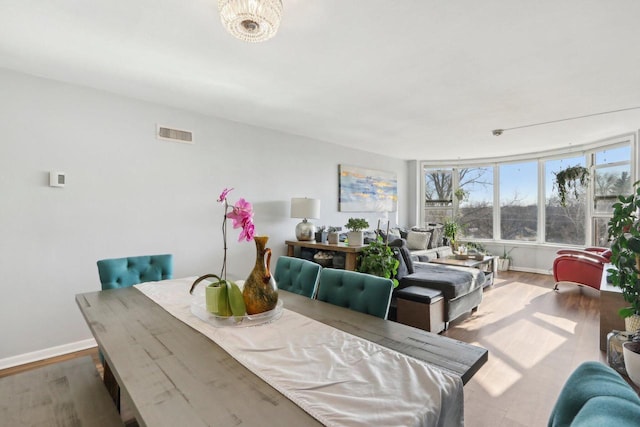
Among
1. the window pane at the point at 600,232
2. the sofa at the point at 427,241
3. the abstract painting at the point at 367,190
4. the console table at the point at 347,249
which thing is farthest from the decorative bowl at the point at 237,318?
the window pane at the point at 600,232

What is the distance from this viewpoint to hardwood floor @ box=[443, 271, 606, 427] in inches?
79.4

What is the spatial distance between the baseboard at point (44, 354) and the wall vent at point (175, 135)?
7.00ft

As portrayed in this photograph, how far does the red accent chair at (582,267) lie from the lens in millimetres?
4375

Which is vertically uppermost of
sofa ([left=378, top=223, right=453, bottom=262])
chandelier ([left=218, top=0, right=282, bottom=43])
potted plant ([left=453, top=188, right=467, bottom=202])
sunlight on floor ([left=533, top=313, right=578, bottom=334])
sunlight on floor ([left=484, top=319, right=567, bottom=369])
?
chandelier ([left=218, top=0, right=282, bottom=43])

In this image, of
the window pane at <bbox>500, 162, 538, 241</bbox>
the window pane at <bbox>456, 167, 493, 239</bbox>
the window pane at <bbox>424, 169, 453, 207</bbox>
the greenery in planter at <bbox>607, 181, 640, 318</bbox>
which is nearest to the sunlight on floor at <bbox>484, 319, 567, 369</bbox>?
the greenery in planter at <bbox>607, 181, 640, 318</bbox>

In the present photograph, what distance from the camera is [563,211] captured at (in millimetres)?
5953

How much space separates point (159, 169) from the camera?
130 inches

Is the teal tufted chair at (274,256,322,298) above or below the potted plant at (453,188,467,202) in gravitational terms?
below

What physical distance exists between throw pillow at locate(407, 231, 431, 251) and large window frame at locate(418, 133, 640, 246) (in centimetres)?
159

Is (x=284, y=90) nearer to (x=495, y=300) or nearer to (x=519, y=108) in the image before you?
(x=519, y=108)

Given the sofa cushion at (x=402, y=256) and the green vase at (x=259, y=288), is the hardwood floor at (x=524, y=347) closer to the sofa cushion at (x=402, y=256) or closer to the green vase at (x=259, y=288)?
the sofa cushion at (x=402, y=256)

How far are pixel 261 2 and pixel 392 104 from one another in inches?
85.9

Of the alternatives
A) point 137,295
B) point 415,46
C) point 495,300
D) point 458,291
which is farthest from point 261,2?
point 495,300

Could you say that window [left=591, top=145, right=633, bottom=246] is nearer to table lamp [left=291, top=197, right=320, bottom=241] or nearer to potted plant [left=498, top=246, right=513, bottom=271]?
potted plant [left=498, top=246, right=513, bottom=271]
